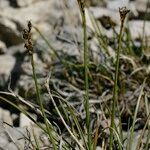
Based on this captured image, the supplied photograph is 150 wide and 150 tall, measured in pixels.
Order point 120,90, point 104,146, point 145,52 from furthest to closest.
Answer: point 145,52
point 120,90
point 104,146

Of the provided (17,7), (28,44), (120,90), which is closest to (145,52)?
(120,90)

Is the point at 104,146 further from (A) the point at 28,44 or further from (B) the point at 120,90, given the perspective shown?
(A) the point at 28,44

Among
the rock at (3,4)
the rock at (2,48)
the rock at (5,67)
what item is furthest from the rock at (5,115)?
the rock at (3,4)

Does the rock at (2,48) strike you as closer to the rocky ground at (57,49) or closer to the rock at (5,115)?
the rocky ground at (57,49)

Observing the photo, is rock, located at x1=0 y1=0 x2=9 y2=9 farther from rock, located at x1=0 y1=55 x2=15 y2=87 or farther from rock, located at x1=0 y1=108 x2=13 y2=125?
rock, located at x1=0 y1=108 x2=13 y2=125

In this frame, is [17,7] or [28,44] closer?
[28,44]

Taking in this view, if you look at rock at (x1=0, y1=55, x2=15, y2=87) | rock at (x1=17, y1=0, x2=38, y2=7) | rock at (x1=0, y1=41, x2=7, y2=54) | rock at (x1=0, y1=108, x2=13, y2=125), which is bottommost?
rock at (x1=0, y1=108, x2=13, y2=125)

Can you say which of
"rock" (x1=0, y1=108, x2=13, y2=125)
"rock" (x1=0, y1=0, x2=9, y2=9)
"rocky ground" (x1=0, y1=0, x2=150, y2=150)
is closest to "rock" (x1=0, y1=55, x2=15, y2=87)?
"rocky ground" (x1=0, y1=0, x2=150, y2=150)

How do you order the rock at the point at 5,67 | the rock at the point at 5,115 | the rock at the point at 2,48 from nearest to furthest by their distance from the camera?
the rock at the point at 5,115 < the rock at the point at 5,67 < the rock at the point at 2,48

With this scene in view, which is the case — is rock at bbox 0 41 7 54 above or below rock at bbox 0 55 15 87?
above
